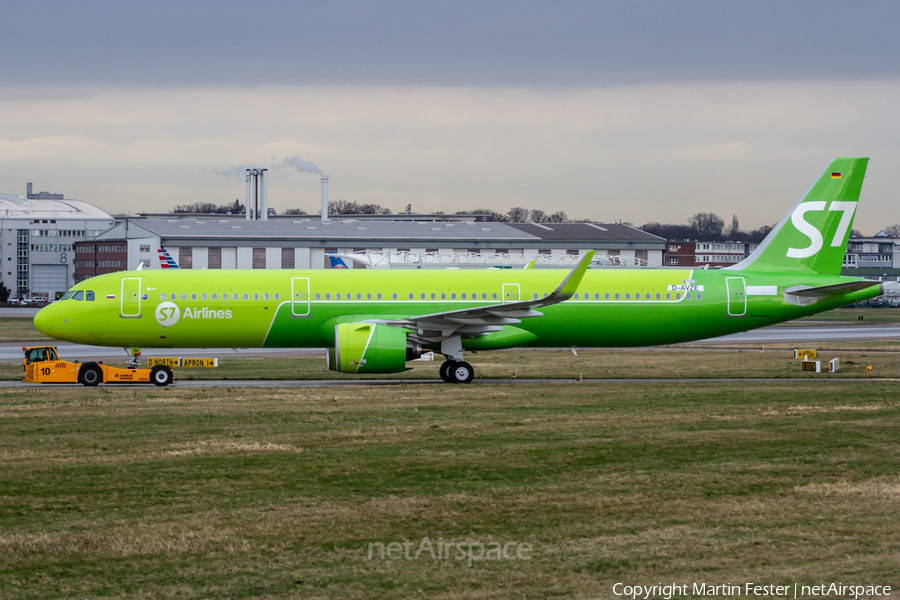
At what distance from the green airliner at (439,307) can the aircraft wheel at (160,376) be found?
48.1 inches

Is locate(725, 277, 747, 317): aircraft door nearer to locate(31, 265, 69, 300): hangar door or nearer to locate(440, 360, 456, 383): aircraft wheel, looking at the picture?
locate(440, 360, 456, 383): aircraft wheel

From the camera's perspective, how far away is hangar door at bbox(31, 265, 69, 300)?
15875cm

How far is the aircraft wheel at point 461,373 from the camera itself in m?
33.1

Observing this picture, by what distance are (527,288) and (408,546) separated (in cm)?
2316

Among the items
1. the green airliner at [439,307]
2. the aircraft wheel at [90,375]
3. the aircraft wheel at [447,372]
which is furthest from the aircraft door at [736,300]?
the aircraft wheel at [90,375]

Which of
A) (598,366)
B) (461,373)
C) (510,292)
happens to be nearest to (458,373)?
(461,373)

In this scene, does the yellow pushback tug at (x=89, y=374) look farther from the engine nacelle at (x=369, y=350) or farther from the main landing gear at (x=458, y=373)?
the main landing gear at (x=458, y=373)

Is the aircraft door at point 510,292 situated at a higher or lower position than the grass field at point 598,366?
higher

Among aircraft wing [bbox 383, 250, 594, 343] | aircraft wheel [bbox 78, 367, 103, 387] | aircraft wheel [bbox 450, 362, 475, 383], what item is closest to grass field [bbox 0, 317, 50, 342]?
aircraft wheel [bbox 78, 367, 103, 387]

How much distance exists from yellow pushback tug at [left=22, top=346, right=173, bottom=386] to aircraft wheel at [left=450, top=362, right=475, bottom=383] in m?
9.66

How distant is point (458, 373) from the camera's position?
3312 centimetres

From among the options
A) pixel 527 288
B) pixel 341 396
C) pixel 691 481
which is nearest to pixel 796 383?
pixel 527 288

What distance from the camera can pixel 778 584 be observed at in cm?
999

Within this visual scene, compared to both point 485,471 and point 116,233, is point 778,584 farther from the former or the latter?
point 116,233
